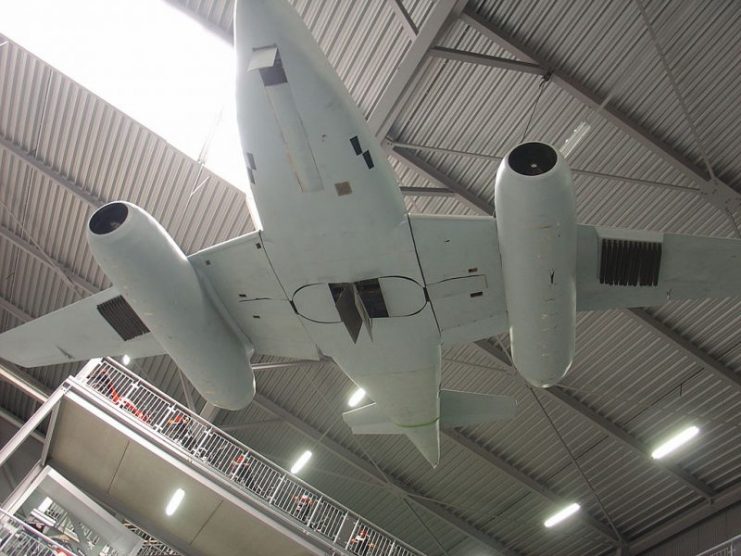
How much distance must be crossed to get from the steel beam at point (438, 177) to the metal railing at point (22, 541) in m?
9.62

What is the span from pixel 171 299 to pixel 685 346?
12.6 m

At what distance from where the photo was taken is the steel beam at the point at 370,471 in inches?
758

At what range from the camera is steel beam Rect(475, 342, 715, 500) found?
16203mm

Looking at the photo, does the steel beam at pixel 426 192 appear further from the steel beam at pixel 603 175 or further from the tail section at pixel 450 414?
the tail section at pixel 450 414

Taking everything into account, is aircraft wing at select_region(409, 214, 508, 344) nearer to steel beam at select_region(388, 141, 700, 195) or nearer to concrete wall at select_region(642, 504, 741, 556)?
steel beam at select_region(388, 141, 700, 195)

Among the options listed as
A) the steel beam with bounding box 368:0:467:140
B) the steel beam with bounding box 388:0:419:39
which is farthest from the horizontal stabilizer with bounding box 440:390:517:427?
the steel beam with bounding box 388:0:419:39

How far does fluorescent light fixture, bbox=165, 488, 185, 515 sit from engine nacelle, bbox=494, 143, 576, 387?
9.32 m

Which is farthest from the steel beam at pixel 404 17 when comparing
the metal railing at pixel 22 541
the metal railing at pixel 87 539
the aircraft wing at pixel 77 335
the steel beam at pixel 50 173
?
the metal railing at pixel 87 539

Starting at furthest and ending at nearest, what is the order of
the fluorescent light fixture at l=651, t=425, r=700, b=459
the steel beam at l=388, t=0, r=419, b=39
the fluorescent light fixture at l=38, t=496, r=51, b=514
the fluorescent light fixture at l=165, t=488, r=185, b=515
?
1. the fluorescent light fixture at l=651, t=425, r=700, b=459
2. the fluorescent light fixture at l=38, t=496, r=51, b=514
3. the fluorescent light fixture at l=165, t=488, r=185, b=515
4. the steel beam at l=388, t=0, r=419, b=39

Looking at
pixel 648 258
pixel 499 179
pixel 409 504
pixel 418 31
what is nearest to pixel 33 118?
pixel 418 31

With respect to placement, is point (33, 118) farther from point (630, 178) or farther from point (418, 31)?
point (630, 178)

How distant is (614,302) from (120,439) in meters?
10.3

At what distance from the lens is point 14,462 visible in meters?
23.3

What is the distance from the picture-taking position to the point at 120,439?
1227 centimetres
